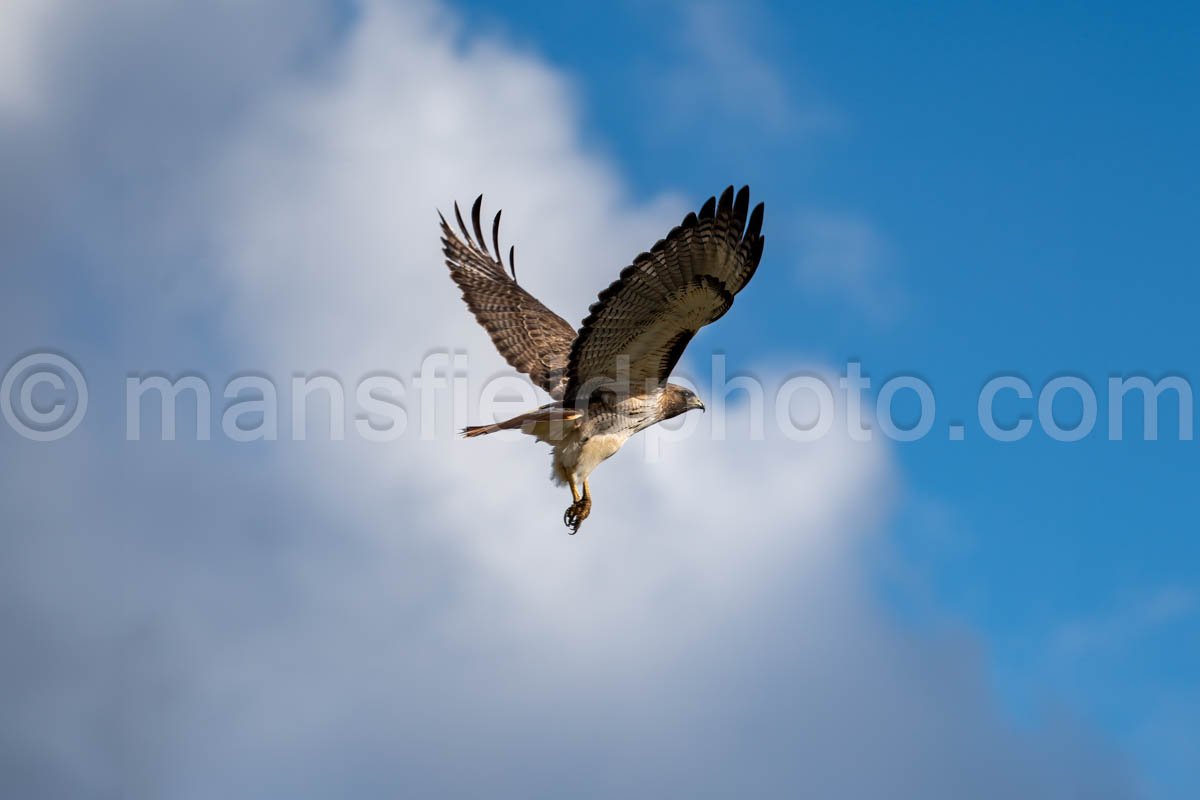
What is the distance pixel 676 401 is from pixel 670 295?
5.54ft

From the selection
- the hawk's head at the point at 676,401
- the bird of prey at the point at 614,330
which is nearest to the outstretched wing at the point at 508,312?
the bird of prey at the point at 614,330

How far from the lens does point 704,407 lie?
1171 centimetres

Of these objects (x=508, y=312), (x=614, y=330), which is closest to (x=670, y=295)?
(x=614, y=330)

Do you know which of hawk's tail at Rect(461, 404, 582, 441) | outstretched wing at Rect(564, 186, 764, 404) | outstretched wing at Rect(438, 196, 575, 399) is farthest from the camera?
outstretched wing at Rect(438, 196, 575, 399)

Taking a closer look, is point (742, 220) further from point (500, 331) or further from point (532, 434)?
point (500, 331)

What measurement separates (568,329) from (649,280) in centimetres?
350

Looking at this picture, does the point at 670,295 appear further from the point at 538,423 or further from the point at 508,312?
the point at 508,312

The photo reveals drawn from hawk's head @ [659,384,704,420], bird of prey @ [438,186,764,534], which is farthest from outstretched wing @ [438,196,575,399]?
hawk's head @ [659,384,704,420]

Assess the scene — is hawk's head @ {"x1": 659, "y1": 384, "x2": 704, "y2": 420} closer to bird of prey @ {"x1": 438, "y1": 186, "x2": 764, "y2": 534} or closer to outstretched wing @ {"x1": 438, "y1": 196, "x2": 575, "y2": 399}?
bird of prey @ {"x1": 438, "y1": 186, "x2": 764, "y2": 534}

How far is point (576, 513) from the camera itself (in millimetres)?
11469

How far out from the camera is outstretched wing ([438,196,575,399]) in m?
12.9

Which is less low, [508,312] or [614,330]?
[508,312]

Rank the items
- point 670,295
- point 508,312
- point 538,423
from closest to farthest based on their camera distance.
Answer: point 670,295, point 538,423, point 508,312

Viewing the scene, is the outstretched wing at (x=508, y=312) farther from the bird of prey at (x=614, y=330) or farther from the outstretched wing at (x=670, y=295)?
the outstretched wing at (x=670, y=295)
